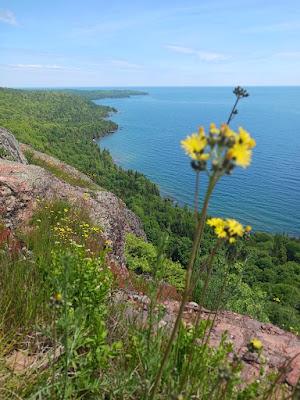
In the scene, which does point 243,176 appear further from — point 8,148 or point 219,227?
point 219,227

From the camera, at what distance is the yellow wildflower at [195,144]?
66.0 inches

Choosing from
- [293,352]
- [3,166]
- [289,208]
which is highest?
[3,166]

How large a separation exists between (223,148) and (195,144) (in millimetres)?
129

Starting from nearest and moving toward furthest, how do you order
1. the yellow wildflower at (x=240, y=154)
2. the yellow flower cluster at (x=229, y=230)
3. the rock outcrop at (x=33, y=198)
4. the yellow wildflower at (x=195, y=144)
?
the yellow wildflower at (x=240, y=154), the yellow wildflower at (x=195, y=144), the yellow flower cluster at (x=229, y=230), the rock outcrop at (x=33, y=198)

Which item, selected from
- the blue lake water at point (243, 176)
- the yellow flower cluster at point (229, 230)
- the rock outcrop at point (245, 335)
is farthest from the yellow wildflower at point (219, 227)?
the blue lake water at point (243, 176)

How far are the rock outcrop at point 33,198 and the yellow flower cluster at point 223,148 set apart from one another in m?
7.74

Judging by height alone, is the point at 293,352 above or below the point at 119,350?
below

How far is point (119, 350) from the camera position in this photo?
333 centimetres

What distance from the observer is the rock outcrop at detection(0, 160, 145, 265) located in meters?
10.2

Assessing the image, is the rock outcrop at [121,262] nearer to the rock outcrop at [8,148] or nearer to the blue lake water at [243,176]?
the rock outcrop at [8,148]

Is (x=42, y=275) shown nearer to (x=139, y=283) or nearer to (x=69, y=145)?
(x=139, y=283)

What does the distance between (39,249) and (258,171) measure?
4716 inches

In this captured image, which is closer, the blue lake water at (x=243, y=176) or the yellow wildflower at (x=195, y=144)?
the yellow wildflower at (x=195, y=144)

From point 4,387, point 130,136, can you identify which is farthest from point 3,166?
point 130,136
